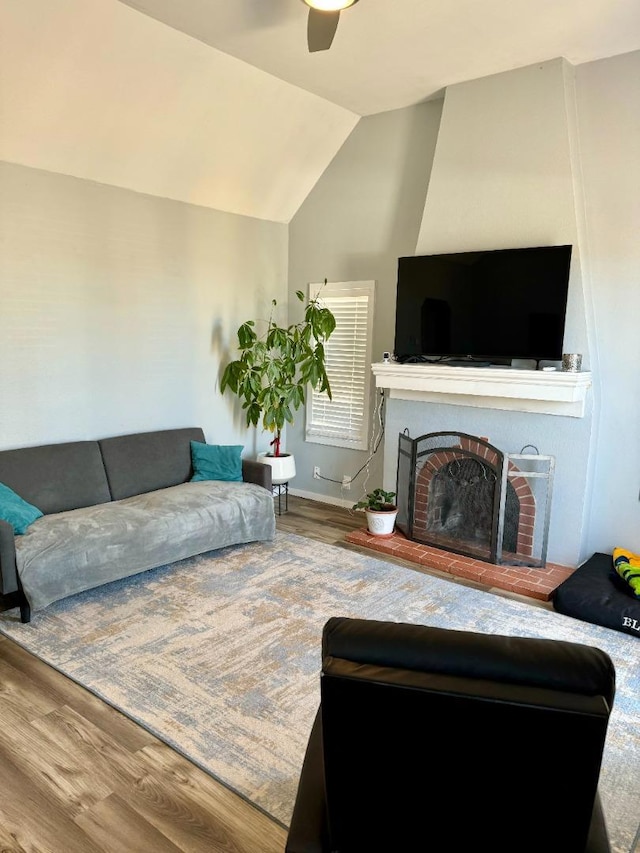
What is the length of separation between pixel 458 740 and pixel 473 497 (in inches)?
130

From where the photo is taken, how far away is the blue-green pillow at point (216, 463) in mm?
4711

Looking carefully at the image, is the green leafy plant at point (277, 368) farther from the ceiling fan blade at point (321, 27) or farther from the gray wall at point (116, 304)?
the ceiling fan blade at point (321, 27)

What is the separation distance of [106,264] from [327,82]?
6.73 feet

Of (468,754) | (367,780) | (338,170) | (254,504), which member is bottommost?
(254,504)

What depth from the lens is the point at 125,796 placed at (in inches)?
83.0

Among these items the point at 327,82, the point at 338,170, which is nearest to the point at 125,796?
the point at 327,82

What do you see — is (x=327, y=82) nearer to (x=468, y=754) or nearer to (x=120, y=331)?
(x=120, y=331)

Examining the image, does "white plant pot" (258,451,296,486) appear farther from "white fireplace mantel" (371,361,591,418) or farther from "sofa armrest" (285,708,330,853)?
"sofa armrest" (285,708,330,853)

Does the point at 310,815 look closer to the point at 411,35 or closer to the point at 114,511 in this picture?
the point at 114,511

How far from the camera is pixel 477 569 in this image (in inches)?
160

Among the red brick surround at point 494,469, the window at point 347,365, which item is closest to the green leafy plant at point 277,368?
the window at point 347,365

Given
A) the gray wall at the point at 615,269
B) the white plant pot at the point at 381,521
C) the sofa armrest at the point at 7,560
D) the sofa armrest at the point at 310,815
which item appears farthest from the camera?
the white plant pot at the point at 381,521

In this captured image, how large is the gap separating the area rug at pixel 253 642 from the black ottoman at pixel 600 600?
6 cm

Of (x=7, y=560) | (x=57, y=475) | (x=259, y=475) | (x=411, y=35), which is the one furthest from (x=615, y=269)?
(x=7, y=560)
